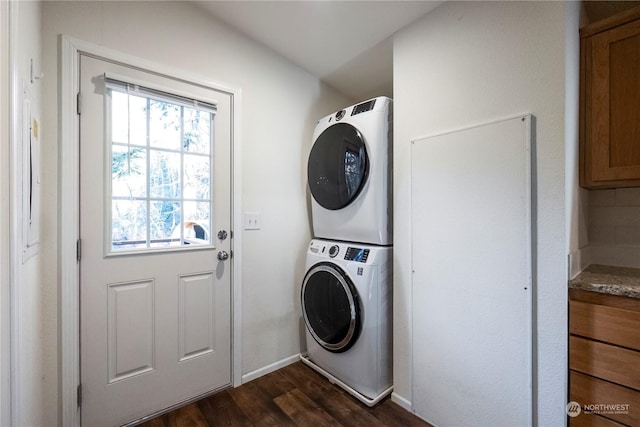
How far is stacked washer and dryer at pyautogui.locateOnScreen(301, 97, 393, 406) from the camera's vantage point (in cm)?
165

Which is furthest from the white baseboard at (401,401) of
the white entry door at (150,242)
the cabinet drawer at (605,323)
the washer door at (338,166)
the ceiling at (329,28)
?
the ceiling at (329,28)

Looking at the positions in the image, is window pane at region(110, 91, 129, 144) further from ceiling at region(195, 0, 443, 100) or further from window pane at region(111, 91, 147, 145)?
ceiling at region(195, 0, 443, 100)

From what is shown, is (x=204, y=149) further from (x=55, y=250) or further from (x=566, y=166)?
(x=566, y=166)

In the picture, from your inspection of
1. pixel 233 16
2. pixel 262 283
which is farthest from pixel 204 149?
pixel 262 283

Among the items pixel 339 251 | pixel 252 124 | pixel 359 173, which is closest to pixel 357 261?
pixel 339 251

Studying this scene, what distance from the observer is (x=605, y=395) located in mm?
1042

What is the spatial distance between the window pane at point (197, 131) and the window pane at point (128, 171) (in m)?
0.26

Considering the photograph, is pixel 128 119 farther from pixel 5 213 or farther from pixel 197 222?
pixel 5 213

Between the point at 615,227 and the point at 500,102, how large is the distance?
1017 mm

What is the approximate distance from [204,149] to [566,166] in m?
1.90

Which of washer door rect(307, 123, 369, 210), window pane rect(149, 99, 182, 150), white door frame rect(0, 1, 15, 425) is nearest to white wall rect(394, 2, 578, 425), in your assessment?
washer door rect(307, 123, 369, 210)

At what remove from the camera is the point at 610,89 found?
1.20 m

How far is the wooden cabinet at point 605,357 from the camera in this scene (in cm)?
100

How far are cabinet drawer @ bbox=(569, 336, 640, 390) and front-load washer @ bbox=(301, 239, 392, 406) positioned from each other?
0.89 metres
